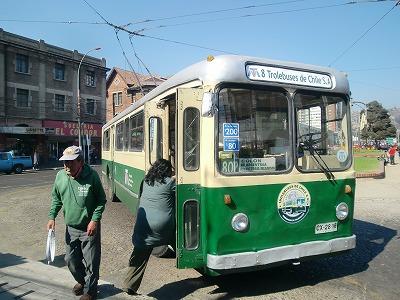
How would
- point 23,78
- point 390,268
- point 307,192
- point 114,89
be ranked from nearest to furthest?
point 307,192 < point 390,268 < point 23,78 < point 114,89

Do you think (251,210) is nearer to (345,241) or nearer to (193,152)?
(193,152)

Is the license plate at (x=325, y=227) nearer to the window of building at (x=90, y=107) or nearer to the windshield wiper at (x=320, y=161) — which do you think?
the windshield wiper at (x=320, y=161)

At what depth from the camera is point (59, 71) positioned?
41.7 meters

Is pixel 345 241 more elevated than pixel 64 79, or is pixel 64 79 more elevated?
pixel 64 79

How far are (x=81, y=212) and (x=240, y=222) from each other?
1.79 metres

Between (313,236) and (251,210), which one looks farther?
(313,236)

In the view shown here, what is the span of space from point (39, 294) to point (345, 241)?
12.8 feet

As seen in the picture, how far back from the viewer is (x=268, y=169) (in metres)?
5.07

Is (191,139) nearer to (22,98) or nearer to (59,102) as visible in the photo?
(22,98)

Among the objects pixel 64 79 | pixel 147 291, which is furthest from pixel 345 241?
pixel 64 79

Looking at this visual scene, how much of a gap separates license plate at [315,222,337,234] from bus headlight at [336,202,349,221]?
0.12 meters

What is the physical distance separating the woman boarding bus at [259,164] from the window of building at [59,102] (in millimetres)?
38188

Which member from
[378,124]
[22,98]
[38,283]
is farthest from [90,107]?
[378,124]

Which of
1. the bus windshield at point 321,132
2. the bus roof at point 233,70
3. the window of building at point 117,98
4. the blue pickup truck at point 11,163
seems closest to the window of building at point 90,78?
the window of building at point 117,98
